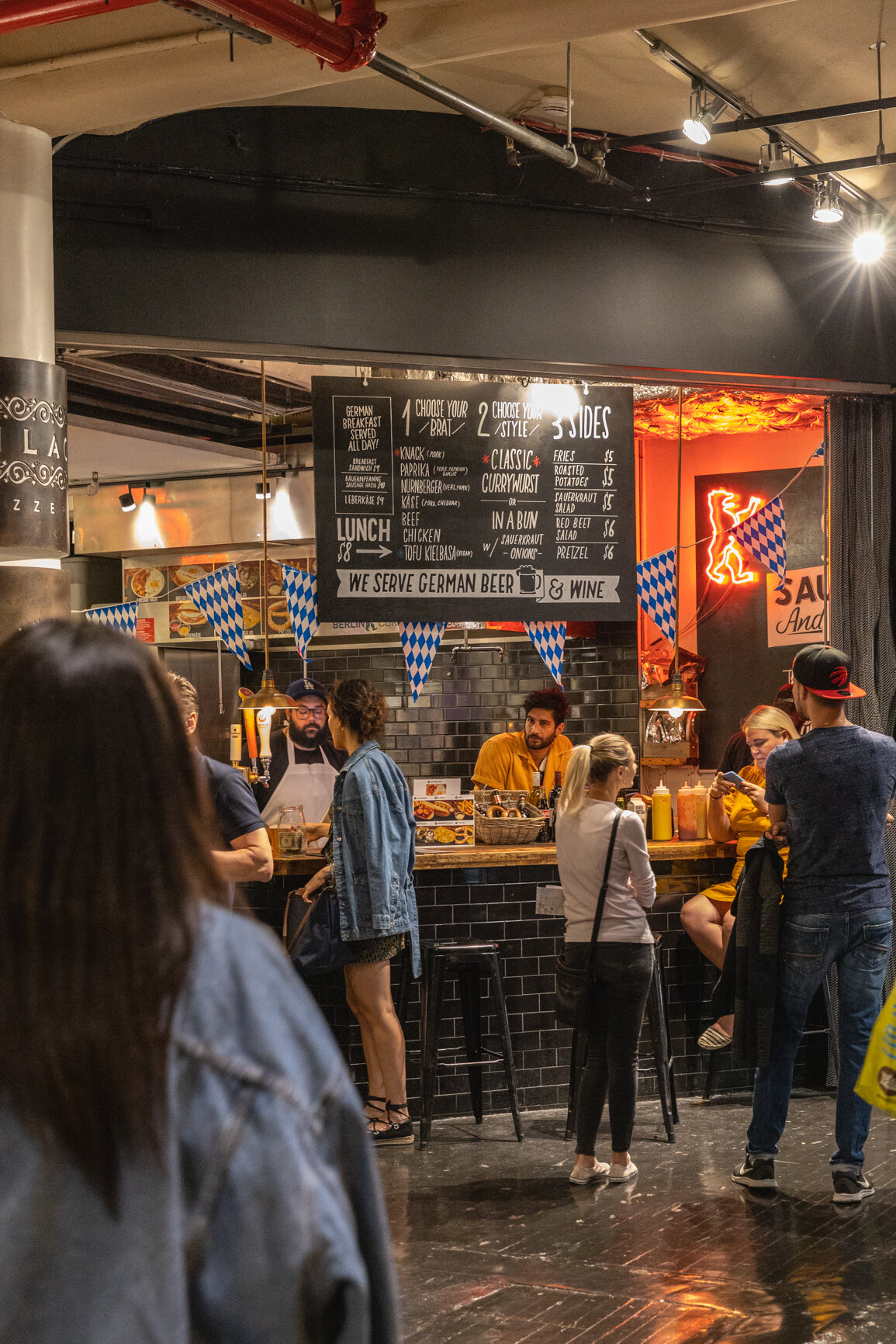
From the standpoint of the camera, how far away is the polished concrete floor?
393cm

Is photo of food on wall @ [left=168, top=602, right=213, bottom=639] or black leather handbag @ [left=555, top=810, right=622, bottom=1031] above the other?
photo of food on wall @ [left=168, top=602, right=213, bottom=639]

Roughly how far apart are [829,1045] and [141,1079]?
6.18 meters

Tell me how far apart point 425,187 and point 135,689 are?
17.2ft

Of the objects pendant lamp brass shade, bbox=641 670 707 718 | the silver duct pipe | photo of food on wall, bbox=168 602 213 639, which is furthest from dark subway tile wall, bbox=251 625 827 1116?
photo of food on wall, bbox=168 602 213 639

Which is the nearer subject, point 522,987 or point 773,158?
point 773,158

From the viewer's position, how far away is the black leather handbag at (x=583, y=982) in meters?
5.24

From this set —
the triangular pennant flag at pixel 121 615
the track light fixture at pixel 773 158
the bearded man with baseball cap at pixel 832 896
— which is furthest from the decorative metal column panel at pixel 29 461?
the triangular pennant flag at pixel 121 615

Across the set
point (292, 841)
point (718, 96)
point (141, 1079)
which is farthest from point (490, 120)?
point (141, 1079)

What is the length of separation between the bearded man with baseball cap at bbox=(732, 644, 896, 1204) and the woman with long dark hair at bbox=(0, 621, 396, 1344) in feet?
14.0

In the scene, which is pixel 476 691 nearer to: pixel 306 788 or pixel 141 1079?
pixel 306 788

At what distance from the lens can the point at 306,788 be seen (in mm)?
9508

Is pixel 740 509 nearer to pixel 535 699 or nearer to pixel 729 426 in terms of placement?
pixel 729 426

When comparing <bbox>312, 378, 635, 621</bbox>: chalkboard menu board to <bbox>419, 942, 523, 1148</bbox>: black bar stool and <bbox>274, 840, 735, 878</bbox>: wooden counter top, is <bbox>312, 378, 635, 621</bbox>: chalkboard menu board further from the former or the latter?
<bbox>419, 942, 523, 1148</bbox>: black bar stool

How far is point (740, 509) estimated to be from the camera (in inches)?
396
